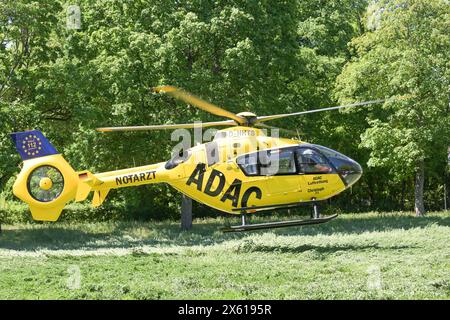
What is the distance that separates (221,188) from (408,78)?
1836cm

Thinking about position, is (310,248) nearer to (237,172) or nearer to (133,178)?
(237,172)

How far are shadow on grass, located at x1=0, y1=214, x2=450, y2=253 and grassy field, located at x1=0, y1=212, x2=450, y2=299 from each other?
6 cm

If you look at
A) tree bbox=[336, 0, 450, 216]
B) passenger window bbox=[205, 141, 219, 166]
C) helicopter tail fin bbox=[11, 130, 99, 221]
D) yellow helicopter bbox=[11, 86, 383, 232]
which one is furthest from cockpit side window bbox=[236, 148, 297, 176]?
tree bbox=[336, 0, 450, 216]

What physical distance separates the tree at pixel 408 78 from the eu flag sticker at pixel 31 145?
1998cm

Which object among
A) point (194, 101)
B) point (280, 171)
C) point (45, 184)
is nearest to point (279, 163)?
point (280, 171)

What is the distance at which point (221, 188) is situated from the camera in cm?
1825

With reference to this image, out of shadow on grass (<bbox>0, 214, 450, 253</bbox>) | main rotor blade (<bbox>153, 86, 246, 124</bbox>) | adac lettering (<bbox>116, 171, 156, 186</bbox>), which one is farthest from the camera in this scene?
shadow on grass (<bbox>0, 214, 450, 253</bbox>)

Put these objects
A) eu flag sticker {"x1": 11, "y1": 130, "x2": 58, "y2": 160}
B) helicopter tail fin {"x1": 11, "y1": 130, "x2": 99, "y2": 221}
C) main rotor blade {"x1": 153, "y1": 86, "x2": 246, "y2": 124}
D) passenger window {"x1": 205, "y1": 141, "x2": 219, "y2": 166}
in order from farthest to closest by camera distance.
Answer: passenger window {"x1": 205, "y1": 141, "x2": 219, "y2": 166}
eu flag sticker {"x1": 11, "y1": 130, "x2": 58, "y2": 160}
helicopter tail fin {"x1": 11, "y1": 130, "x2": 99, "y2": 221}
main rotor blade {"x1": 153, "y1": 86, "x2": 246, "y2": 124}

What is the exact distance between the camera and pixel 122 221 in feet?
129

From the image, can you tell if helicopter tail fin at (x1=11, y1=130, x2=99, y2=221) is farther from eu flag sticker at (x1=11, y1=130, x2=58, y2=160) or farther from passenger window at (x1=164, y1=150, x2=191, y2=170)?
passenger window at (x1=164, y1=150, x2=191, y2=170)

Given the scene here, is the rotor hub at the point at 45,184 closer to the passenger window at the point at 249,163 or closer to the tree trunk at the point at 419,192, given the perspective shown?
the passenger window at the point at 249,163

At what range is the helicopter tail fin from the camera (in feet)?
56.9
